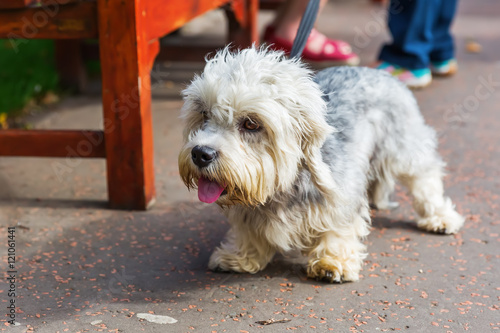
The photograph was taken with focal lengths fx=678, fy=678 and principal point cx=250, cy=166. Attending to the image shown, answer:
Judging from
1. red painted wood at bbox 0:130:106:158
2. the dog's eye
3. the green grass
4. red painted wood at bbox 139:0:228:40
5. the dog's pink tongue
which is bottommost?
the green grass

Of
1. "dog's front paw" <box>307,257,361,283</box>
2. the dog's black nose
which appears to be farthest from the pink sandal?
the dog's black nose

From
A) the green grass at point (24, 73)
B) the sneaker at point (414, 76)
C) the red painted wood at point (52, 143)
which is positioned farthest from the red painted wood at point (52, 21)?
the sneaker at point (414, 76)

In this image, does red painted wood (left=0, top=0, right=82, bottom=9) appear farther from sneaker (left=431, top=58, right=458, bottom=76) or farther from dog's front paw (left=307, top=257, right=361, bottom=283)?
sneaker (left=431, top=58, right=458, bottom=76)

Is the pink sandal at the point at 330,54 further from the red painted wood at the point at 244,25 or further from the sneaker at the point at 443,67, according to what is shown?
the sneaker at the point at 443,67

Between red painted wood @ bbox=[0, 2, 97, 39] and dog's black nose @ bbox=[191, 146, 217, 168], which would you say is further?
red painted wood @ bbox=[0, 2, 97, 39]

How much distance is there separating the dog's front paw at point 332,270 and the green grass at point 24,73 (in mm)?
3461

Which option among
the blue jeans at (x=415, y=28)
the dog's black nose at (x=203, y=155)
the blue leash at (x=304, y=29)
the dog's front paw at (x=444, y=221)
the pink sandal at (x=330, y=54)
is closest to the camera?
the dog's black nose at (x=203, y=155)

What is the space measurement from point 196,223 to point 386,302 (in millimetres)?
1325

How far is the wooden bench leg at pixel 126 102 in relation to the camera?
3.72 m

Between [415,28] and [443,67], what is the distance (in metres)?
0.69

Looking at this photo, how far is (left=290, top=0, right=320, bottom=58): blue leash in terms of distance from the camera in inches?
131

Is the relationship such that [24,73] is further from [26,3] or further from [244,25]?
[26,3]

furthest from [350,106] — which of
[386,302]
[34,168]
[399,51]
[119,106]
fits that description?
[399,51]

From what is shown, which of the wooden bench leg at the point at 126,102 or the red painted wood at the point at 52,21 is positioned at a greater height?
the red painted wood at the point at 52,21
